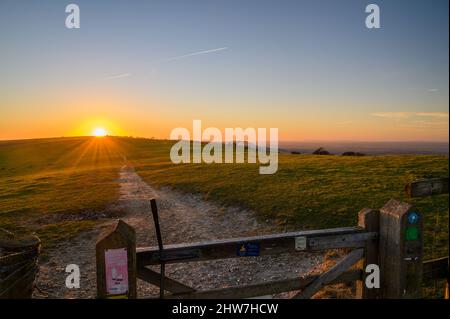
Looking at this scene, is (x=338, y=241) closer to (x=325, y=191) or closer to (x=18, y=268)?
(x=18, y=268)

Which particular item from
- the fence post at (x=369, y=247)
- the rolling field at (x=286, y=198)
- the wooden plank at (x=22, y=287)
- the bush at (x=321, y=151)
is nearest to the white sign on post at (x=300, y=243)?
the fence post at (x=369, y=247)

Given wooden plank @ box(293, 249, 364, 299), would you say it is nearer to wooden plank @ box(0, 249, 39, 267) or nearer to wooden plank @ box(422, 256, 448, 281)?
wooden plank @ box(422, 256, 448, 281)

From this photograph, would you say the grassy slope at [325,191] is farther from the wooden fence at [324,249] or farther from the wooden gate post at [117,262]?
the wooden gate post at [117,262]

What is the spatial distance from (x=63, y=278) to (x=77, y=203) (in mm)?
12629

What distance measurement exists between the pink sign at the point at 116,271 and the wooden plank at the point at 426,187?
4019 millimetres

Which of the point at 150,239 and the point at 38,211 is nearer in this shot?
the point at 150,239

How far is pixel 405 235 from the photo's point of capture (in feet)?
15.3

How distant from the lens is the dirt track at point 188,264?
32.3 ft

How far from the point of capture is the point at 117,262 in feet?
12.9

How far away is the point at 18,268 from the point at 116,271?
148cm

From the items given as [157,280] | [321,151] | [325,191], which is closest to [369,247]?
[157,280]
